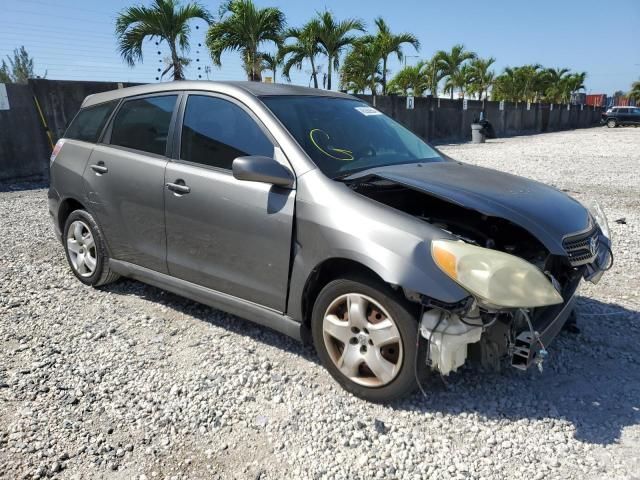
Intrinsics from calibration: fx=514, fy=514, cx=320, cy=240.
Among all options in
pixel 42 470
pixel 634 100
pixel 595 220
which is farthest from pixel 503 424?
pixel 634 100

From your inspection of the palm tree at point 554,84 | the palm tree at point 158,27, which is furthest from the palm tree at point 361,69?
the palm tree at point 554,84

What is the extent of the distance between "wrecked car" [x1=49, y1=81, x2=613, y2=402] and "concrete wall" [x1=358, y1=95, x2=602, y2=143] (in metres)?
13.2

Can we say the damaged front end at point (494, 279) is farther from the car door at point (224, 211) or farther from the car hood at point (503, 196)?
the car door at point (224, 211)

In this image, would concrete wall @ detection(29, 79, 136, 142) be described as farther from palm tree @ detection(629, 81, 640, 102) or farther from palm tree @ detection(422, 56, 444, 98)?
palm tree @ detection(629, 81, 640, 102)

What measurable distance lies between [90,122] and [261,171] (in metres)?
2.46

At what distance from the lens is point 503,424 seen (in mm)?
2836

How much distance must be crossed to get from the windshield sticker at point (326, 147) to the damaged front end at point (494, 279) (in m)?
0.34

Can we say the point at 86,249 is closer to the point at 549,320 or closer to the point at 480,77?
the point at 549,320

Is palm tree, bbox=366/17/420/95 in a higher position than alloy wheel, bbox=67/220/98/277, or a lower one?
higher

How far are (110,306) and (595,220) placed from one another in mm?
3846

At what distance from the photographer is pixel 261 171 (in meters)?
3.02

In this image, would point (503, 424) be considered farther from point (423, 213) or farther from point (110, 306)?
point (110, 306)

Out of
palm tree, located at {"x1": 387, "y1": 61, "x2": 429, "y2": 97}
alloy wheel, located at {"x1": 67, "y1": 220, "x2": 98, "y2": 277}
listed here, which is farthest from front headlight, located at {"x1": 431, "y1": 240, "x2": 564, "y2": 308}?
palm tree, located at {"x1": 387, "y1": 61, "x2": 429, "y2": 97}

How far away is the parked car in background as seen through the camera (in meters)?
40.6
